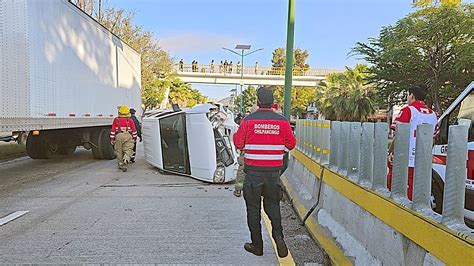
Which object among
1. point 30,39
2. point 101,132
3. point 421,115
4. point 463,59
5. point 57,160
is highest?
point 463,59

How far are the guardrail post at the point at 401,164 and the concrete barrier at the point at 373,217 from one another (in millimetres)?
12

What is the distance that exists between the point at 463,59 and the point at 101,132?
14.5 m

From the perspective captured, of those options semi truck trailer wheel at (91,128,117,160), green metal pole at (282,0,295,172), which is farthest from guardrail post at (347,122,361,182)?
semi truck trailer wheel at (91,128,117,160)

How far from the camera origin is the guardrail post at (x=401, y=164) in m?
→ 3.41

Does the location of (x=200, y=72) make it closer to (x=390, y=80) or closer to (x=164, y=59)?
(x=164, y=59)

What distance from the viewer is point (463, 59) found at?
667 inches

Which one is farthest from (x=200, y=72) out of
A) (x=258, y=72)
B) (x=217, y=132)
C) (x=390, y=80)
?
(x=217, y=132)

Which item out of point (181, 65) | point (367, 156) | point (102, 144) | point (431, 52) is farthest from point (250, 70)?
point (367, 156)

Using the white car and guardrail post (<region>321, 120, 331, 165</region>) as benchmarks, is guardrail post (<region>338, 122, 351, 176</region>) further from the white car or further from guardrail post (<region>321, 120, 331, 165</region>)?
the white car

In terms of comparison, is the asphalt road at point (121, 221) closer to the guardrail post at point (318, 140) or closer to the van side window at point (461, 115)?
the guardrail post at point (318, 140)

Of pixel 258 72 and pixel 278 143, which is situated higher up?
pixel 258 72

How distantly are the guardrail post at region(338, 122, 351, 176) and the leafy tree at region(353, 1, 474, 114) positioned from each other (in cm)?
1434

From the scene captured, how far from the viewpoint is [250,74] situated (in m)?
49.9

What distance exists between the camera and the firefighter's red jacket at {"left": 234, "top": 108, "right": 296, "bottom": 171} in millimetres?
4438
